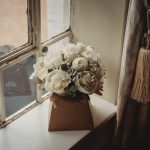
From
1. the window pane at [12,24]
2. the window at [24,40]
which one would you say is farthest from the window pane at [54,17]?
the window pane at [12,24]

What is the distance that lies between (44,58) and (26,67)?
0.16 m

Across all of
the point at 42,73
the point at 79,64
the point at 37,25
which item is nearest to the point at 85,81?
the point at 79,64

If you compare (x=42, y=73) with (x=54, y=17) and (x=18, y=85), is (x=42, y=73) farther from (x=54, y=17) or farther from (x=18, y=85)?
(x=54, y=17)

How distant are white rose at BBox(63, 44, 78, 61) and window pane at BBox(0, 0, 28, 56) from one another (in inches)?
7.8

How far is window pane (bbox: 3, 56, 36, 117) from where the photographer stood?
161 centimetres

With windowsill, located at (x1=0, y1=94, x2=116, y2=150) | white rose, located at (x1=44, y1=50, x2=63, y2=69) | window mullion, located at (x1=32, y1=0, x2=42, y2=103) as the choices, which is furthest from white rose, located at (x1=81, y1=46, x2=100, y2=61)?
windowsill, located at (x1=0, y1=94, x2=116, y2=150)

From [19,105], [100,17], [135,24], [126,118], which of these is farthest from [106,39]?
[19,105]

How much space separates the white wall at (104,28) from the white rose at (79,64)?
0.82 feet

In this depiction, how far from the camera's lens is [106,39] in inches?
67.4

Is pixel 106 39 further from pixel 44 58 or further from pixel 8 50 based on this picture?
pixel 8 50

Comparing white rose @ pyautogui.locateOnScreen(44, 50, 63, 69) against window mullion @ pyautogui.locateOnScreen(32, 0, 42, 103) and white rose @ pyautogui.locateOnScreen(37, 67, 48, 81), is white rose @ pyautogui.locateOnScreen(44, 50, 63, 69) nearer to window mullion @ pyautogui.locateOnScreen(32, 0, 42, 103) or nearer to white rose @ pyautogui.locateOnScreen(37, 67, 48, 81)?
white rose @ pyautogui.locateOnScreen(37, 67, 48, 81)

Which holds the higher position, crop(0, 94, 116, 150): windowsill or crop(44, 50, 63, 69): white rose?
crop(44, 50, 63, 69): white rose

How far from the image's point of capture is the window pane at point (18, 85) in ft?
5.30

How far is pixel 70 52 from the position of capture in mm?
1531
